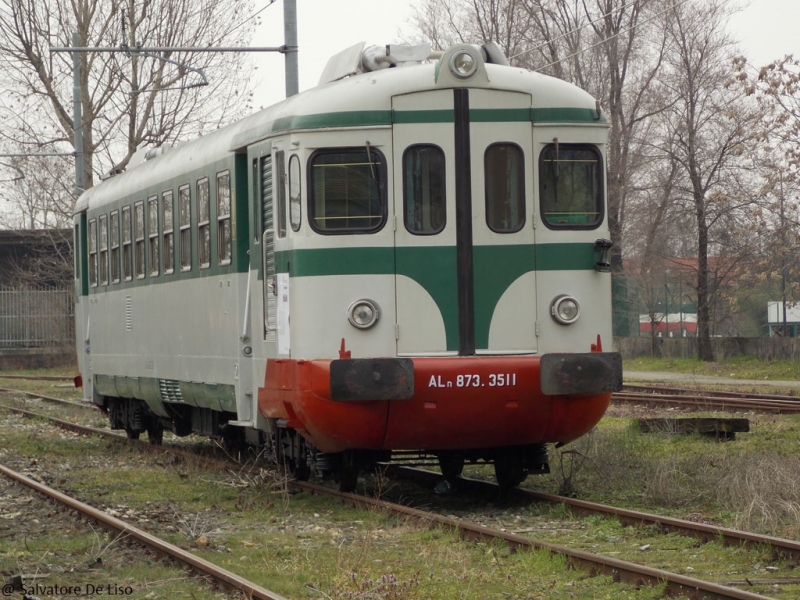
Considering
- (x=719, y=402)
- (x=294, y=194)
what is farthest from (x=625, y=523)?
(x=719, y=402)

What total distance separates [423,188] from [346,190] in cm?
58

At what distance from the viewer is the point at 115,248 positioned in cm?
1708

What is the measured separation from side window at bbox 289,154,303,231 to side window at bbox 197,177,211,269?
2.57 meters

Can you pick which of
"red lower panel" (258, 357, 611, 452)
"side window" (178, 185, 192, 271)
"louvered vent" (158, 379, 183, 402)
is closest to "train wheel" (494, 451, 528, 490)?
"red lower panel" (258, 357, 611, 452)

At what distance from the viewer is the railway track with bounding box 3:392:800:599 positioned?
718 cm

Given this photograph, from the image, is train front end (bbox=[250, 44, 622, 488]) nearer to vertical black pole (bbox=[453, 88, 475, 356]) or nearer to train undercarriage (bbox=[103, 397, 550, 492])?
vertical black pole (bbox=[453, 88, 475, 356])

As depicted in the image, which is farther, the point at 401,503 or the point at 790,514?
the point at 401,503

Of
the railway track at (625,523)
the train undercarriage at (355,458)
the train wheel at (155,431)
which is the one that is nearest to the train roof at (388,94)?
the train undercarriage at (355,458)

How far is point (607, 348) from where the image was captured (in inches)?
423

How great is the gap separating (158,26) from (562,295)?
89.7ft

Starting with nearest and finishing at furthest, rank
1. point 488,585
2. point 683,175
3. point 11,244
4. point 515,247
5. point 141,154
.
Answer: point 488,585 < point 515,247 < point 141,154 < point 683,175 < point 11,244

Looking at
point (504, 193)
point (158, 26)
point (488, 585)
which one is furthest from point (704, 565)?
point (158, 26)

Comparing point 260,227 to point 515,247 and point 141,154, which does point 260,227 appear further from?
point 141,154

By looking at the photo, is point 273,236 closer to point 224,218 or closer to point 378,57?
point 224,218
